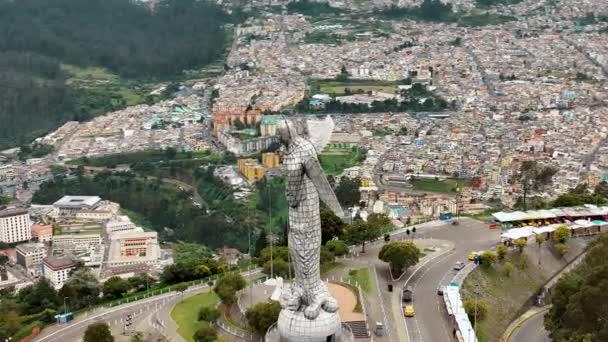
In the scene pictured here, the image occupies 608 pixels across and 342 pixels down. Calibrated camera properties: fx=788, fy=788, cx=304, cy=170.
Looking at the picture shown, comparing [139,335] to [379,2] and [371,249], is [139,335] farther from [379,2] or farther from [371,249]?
[379,2]

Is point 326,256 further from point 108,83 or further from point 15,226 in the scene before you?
point 108,83

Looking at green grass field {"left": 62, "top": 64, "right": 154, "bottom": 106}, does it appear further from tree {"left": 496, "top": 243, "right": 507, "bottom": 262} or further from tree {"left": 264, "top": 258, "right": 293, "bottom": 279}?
tree {"left": 496, "top": 243, "right": 507, "bottom": 262}

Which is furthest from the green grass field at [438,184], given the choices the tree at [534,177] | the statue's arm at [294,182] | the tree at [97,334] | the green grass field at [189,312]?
the statue's arm at [294,182]

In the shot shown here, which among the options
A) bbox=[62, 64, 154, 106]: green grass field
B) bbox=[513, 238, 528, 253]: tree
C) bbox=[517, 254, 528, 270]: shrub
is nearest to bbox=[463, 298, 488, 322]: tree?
bbox=[517, 254, 528, 270]: shrub

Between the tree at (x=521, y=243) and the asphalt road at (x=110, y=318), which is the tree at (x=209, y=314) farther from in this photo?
the tree at (x=521, y=243)

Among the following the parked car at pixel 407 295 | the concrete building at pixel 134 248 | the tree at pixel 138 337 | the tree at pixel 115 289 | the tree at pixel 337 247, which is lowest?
the concrete building at pixel 134 248

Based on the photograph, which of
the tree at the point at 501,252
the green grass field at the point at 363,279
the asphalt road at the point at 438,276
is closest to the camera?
the asphalt road at the point at 438,276
